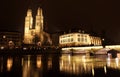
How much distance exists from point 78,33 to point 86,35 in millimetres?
3567

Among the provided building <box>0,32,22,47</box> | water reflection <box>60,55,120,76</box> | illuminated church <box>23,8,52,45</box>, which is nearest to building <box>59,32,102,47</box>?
illuminated church <box>23,8,52,45</box>

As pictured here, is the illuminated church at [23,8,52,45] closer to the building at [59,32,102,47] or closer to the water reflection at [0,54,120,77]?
the building at [59,32,102,47]

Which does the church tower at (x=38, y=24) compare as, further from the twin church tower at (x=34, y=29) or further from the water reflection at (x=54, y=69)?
the water reflection at (x=54, y=69)

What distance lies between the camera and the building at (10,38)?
90.1 meters

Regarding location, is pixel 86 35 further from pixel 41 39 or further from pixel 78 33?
pixel 41 39

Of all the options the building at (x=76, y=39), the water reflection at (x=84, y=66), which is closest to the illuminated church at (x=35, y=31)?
the building at (x=76, y=39)

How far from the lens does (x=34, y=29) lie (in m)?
105

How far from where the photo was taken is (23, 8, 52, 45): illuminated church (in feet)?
337

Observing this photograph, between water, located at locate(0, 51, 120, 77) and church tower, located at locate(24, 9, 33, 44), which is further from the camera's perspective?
church tower, located at locate(24, 9, 33, 44)

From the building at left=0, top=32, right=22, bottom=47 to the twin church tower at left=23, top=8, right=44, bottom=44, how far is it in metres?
5.22

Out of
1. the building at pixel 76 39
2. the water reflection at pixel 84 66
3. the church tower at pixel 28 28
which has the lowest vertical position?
the water reflection at pixel 84 66

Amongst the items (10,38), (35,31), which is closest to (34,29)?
(35,31)

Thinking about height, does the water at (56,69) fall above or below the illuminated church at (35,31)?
below

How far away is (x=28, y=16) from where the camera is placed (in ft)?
344
